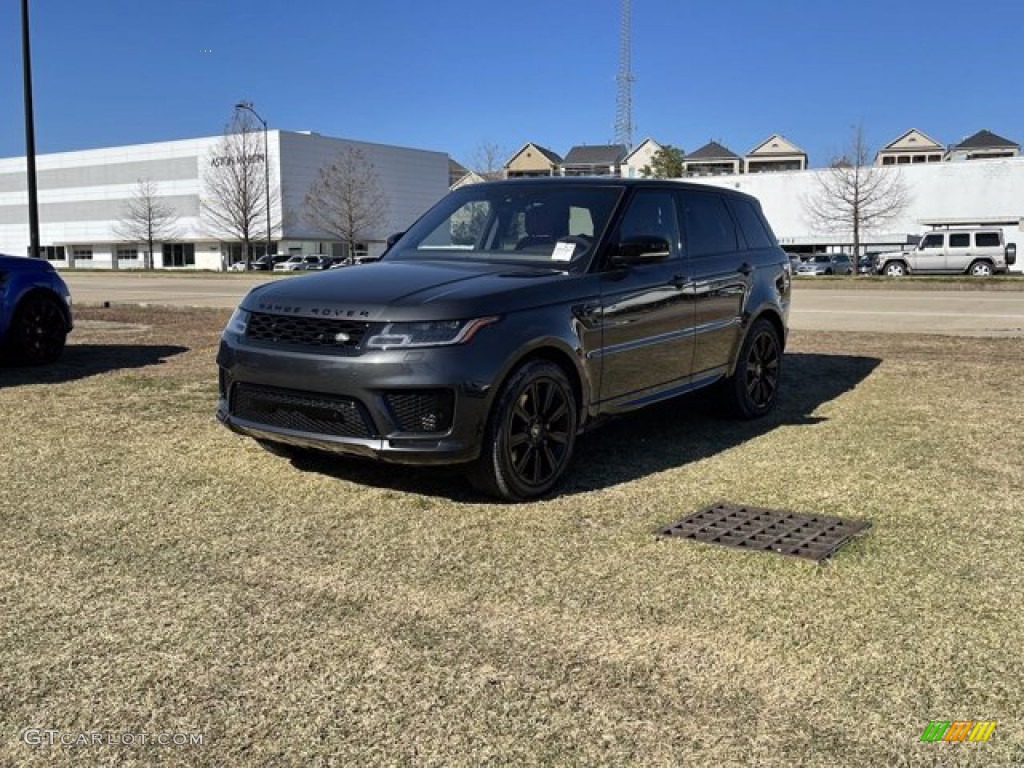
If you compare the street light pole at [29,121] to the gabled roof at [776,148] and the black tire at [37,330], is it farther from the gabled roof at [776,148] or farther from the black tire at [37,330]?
the gabled roof at [776,148]

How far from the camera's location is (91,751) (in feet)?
8.68

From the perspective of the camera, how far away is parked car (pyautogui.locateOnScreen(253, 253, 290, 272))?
65.1 meters

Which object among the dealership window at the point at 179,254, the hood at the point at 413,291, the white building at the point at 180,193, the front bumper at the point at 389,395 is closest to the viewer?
the front bumper at the point at 389,395

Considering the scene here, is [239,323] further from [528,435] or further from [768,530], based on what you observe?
[768,530]

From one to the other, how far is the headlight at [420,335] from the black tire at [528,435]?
379mm

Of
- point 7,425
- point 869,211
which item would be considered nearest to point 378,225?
point 869,211

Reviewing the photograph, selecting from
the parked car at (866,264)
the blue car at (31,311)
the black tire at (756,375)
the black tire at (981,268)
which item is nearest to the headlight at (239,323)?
the black tire at (756,375)

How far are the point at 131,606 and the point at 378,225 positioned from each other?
90.0 m

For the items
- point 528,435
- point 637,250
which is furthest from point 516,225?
point 528,435

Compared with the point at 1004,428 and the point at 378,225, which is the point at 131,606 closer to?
the point at 1004,428

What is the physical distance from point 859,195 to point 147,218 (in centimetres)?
6340

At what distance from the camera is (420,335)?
15.6ft

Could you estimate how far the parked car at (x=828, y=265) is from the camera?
52.4m

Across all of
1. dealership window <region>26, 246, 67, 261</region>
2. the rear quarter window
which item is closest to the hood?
the rear quarter window
